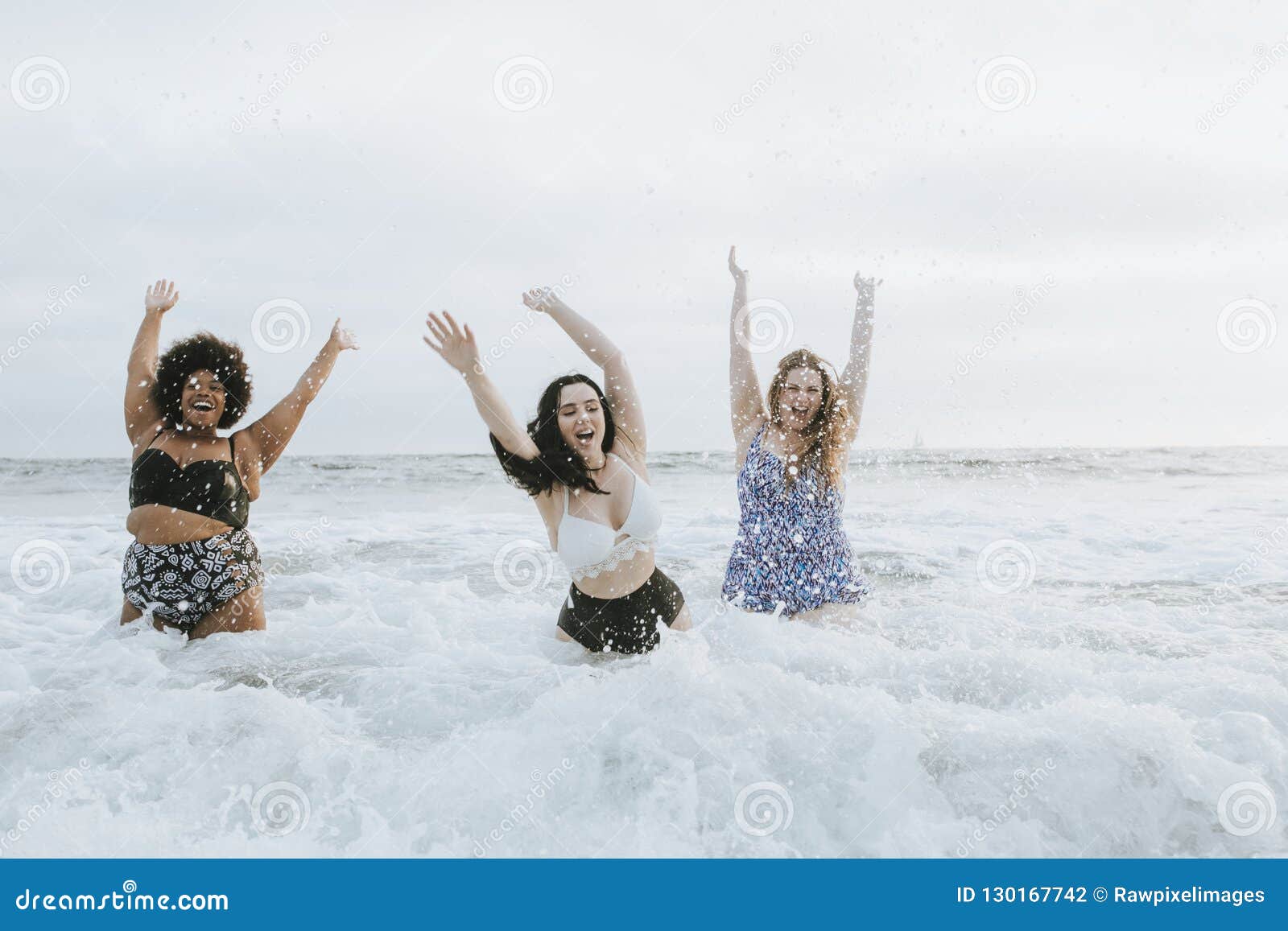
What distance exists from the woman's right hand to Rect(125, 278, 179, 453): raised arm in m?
2.14

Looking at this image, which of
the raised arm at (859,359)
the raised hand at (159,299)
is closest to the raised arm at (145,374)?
the raised hand at (159,299)

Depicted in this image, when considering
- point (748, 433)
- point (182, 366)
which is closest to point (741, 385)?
point (748, 433)

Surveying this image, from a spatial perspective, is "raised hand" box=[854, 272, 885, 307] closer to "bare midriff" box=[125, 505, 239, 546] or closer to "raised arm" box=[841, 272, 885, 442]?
"raised arm" box=[841, 272, 885, 442]

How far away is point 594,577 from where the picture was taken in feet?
16.1

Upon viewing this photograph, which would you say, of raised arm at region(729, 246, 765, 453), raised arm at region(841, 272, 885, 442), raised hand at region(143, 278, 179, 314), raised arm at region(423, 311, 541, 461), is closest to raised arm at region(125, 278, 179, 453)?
raised hand at region(143, 278, 179, 314)

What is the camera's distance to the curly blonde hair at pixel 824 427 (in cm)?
545

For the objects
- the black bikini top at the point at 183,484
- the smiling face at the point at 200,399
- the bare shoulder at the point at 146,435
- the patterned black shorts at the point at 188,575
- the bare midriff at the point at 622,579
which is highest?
the smiling face at the point at 200,399

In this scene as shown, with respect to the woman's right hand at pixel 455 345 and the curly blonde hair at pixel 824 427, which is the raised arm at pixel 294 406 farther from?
the curly blonde hair at pixel 824 427

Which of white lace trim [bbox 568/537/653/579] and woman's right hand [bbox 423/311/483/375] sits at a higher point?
woman's right hand [bbox 423/311/483/375]

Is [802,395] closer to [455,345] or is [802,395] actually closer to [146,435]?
[455,345]

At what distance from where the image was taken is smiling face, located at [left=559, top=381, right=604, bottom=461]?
15.3 feet

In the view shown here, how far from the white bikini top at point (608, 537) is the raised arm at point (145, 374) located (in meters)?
2.53
